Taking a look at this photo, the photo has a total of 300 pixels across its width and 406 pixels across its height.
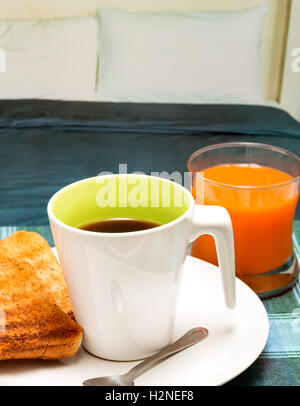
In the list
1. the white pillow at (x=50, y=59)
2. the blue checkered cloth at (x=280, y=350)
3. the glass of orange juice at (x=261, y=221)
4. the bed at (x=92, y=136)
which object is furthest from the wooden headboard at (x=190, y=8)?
the blue checkered cloth at (x=280, y=350)

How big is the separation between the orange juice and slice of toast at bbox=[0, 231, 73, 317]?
0.72 feet

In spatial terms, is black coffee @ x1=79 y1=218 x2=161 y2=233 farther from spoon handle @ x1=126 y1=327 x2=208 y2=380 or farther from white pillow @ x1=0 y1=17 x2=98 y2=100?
white pillow @ x1=0 y1=17 x2=98 y2=100

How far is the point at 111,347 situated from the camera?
0.51m

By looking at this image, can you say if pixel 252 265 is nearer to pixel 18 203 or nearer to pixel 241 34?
pixel 18 203

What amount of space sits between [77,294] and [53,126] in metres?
1.36

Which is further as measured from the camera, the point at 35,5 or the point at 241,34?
the point at 35,5

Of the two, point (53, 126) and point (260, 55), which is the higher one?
point (260, 55)

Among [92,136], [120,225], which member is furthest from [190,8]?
[120,225]

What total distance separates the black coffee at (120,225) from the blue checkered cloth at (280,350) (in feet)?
0.65

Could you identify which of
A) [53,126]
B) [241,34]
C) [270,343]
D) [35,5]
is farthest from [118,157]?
[35,5]

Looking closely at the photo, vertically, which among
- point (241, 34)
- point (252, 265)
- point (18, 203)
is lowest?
point (18, 203)

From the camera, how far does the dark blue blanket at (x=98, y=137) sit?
1.31 m

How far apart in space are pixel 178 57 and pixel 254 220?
67.9 inches

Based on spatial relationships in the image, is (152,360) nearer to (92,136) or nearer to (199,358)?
(199,358)
